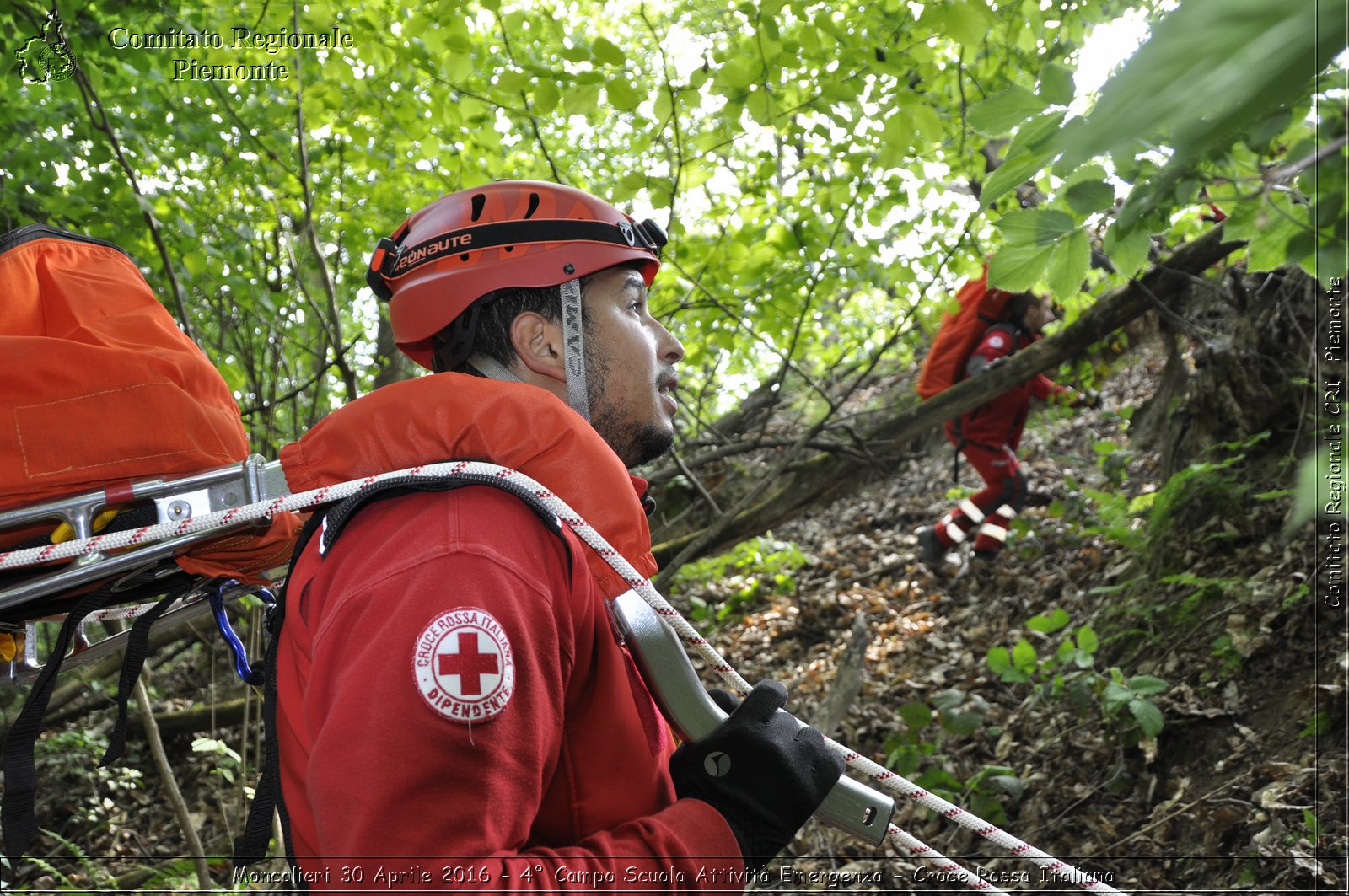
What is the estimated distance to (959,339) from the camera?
732 centimetres

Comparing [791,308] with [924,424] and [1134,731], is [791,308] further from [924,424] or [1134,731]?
[1134,731]

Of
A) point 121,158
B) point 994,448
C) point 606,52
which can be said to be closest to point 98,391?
point 606,52

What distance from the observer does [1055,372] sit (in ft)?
27.4

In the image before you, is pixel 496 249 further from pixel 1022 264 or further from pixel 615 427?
pixel 1022 264

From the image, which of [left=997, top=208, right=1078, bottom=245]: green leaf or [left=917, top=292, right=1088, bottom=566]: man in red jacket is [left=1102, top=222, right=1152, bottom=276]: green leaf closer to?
[left=997, top=208, right=1078, bottom=245]: green leaf

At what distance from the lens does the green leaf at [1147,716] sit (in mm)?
3957

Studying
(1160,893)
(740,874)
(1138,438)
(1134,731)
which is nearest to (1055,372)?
(1138,438)

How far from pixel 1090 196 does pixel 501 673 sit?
1.50 meters

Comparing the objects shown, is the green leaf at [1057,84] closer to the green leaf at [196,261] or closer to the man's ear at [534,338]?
the man's ear at [534,338]

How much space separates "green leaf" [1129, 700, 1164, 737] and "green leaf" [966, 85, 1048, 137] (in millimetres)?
3179

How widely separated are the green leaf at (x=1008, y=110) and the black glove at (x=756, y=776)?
46.0 inches

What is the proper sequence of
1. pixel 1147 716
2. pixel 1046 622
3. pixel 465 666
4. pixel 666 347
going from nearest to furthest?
pixel 465 666 < pixel 666 347 < pixel 1147 716 < pixel 1046 622

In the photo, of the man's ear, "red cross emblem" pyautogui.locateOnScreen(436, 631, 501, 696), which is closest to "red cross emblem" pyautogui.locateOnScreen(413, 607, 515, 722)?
"red cross emblem" pyautogui.locateOnScreen(436, 631, 501, 696)

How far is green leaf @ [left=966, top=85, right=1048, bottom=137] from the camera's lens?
1.66 meters
